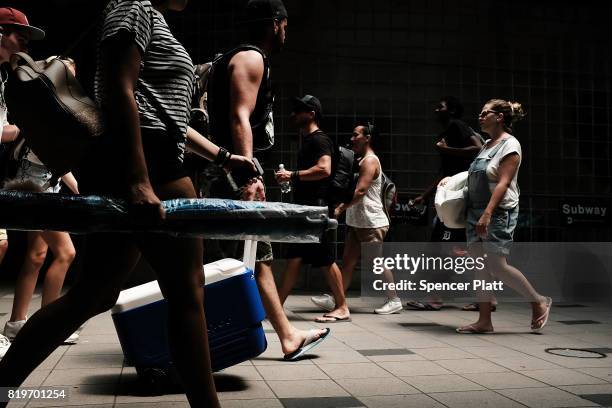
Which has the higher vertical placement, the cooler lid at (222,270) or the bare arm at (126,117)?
the bare arm at (126,117)

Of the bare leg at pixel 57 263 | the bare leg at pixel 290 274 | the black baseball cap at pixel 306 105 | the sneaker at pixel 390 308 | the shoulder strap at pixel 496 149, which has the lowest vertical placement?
the sneaker at pixel 390 308

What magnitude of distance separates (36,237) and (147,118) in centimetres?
283

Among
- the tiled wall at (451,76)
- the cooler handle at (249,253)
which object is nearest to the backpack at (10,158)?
the cooler handle at (249,253)

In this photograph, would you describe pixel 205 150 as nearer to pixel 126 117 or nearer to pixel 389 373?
pixel 126 117

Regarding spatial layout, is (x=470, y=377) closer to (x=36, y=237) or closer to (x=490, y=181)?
(x=490, y=181)

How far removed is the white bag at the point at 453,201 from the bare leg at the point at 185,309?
11.7ft

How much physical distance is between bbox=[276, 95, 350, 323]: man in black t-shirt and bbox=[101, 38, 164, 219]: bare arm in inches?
134

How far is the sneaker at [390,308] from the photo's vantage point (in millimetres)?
6414

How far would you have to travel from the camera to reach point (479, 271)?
542cm

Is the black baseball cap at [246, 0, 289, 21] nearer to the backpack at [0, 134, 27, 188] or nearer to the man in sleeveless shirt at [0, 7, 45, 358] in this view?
the man in sleeveless shirt at [0, 7, 45, 358]

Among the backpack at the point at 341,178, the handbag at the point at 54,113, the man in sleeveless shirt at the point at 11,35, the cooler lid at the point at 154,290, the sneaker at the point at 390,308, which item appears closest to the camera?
the handbag at the point at 54,113

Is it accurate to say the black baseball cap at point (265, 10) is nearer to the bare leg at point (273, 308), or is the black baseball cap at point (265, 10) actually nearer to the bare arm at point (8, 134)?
the bare leg at point (273, 308)

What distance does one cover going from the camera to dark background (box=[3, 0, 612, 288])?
31.9 feet

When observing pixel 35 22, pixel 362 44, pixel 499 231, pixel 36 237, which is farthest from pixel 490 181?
pixel 35 22
